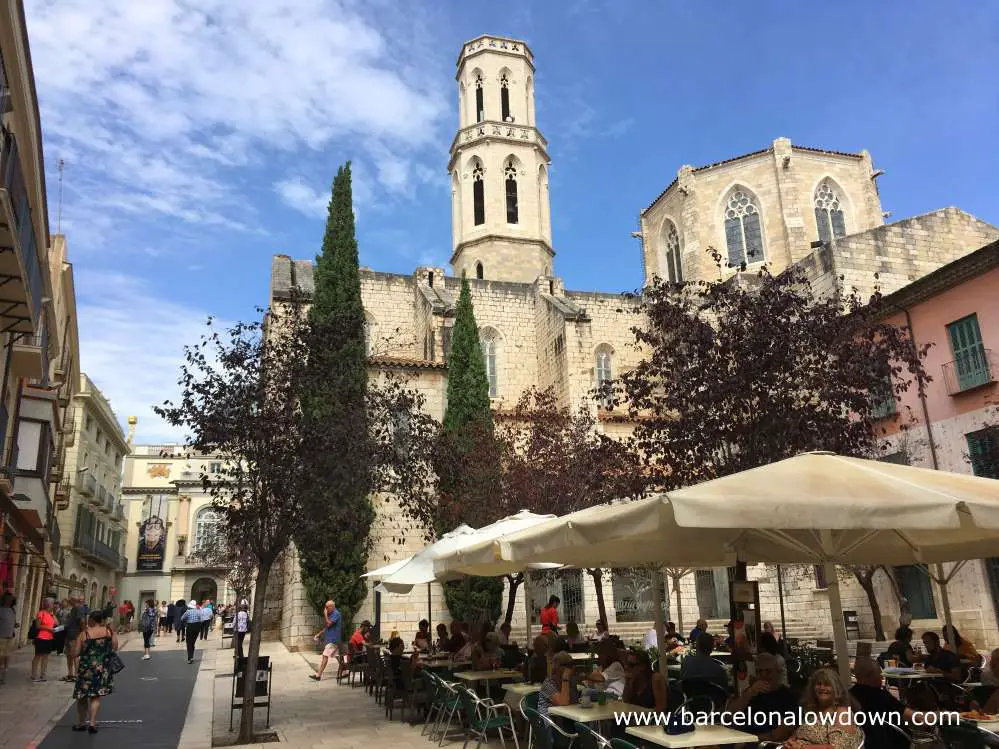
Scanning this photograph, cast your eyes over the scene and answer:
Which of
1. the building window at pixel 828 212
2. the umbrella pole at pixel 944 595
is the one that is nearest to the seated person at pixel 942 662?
the umbrella pole at pixel 944 595

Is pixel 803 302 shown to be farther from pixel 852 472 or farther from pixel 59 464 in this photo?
pixel 59 464

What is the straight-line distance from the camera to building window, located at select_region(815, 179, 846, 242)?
3142 cm

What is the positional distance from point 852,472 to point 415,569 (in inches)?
278

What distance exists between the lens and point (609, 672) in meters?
7.38

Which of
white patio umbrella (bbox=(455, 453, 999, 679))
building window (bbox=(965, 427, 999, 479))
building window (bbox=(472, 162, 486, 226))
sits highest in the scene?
building window (bbox=(472, 162, 486, 226))

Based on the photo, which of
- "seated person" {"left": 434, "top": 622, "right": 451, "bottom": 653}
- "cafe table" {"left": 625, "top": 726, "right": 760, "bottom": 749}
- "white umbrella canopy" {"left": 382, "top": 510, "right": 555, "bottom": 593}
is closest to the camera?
"cafe table" {"left": 625, "top": 726, "right": 760, "bottom": 749}

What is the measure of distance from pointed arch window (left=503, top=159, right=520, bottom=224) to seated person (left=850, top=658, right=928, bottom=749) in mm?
32693

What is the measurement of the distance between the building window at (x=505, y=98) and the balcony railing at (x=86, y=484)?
25561mm

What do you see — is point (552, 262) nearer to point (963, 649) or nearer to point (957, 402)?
point (957, 402)

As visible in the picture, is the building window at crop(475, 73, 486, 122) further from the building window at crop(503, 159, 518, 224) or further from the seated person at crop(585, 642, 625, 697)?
the seated person at crop(585, 642, 625, 697)

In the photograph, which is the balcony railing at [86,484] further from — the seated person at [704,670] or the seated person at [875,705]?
the seated person at [875,705]

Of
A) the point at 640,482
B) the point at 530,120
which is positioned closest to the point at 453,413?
the point at 640,482

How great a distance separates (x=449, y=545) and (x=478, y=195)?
28956mm

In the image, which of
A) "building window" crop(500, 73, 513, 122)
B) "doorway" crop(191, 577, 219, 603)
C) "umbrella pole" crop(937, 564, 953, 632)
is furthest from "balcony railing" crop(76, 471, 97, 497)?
"umbrella pole" crop(937, 564, 953, 632)
